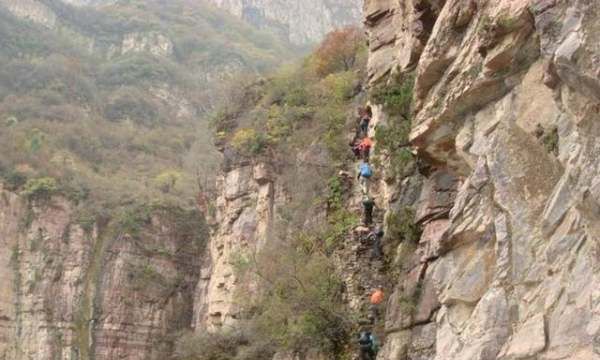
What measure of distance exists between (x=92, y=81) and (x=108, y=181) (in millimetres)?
19122

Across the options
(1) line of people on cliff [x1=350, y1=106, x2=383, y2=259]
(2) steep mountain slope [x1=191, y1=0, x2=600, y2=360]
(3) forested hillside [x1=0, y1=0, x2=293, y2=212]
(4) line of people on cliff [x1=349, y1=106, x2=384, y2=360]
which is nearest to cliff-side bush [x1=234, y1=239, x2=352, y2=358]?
(2) steep mountain slope [x1=191, y1=0, x2=600, y2=360]

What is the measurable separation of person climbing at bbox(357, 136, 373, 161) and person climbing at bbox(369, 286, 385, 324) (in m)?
4.18

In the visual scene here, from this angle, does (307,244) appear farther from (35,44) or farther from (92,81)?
(35,44)

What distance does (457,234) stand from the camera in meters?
10.3

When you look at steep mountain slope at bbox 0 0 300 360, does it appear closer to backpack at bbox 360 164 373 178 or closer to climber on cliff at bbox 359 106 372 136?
climber on cliff at bbox 359 106 372 136

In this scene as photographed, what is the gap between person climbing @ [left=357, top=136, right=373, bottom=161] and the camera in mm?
17933

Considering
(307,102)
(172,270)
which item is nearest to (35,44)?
(172,270)

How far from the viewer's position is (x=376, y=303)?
14.5 m

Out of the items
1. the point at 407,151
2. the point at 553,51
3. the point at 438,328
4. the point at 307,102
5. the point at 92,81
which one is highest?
the point at 92,81

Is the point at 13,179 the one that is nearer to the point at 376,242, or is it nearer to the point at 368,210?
the point at 368,210

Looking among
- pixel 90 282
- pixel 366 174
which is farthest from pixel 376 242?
pixel 90 282

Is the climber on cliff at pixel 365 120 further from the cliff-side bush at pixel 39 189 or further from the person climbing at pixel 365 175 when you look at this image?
the cliff-side bush at pixel 39 189

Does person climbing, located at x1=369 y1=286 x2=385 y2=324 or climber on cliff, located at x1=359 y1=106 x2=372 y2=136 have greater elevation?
climber on cliff, located at x1=359 y1=106 x2=372 y2=136

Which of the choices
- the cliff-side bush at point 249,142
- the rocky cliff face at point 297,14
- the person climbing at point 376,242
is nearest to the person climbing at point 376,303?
the person climbing at point 376,242
